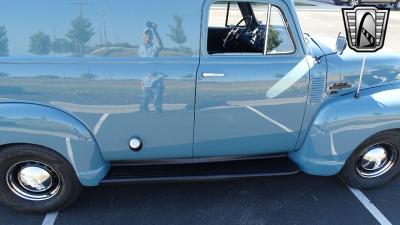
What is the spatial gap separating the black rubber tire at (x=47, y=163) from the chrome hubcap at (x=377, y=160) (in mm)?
2535

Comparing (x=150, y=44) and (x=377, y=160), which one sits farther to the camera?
(x=377, y=160)

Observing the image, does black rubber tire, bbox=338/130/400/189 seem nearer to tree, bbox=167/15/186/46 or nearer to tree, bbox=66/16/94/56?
tree, bbox=167/15/186/46

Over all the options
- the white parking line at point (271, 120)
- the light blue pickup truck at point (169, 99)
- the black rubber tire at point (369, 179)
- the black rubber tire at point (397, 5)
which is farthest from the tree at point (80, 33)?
the black rubber tire at point (397, 5)

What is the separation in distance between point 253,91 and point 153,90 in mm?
768

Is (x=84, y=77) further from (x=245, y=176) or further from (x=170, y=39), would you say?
(x=245, y=176)

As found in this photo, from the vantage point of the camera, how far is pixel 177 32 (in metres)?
2.61

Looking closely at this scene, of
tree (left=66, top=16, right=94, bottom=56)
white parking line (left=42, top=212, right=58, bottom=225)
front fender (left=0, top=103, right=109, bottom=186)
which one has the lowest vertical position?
white parking line (left=42, top=212, right=58, bottom=225)

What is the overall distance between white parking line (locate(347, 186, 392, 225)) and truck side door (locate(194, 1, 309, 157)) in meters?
0.92

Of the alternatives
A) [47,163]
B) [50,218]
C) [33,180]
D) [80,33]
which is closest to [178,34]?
[80,33]

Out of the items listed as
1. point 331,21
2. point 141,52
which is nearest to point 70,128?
point 141,52

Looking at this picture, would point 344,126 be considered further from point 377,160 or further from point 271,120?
point 377,160

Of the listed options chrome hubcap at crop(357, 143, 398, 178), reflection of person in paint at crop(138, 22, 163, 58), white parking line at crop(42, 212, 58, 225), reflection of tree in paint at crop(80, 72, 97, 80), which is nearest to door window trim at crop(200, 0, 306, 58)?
reflection of person in paint at crop(138, 22, 163, 58)

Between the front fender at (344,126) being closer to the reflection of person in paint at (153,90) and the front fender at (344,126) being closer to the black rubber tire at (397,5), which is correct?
the reflection of person in paint at (153,90)

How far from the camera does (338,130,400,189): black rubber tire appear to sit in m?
3.13
